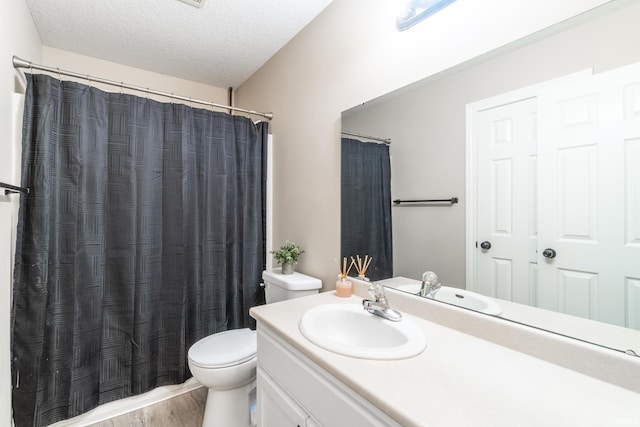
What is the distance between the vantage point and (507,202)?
93cm

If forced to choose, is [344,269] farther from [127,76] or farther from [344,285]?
[127,76]

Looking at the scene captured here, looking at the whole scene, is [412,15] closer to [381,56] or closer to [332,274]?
[381,56]

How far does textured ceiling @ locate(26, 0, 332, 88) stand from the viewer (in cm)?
159

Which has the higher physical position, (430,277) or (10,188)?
(10,188)

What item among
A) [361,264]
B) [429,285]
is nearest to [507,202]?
[429,285]

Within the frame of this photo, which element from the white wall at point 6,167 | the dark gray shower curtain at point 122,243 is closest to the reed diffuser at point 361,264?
the dark gray shower curtain at point 122,243

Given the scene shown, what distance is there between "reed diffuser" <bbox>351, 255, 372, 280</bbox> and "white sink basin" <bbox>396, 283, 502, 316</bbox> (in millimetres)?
386

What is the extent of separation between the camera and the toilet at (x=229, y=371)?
55.2 inches

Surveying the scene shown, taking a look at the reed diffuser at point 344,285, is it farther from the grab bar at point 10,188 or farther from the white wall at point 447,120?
the grab bar at point 10,188

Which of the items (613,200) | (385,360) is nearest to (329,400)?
(385,360)

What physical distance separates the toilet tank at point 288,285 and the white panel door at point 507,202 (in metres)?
0.88

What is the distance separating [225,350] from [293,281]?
51 cm

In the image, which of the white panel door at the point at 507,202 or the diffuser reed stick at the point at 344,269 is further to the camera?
the diffuser reed stick at the point at 344,269

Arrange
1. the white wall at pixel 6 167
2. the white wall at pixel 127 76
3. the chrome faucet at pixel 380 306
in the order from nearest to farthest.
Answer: the chrome faucet at pixel 380 306 → the white wall at pixel 6 167 → the white wall at pixel 127 76
